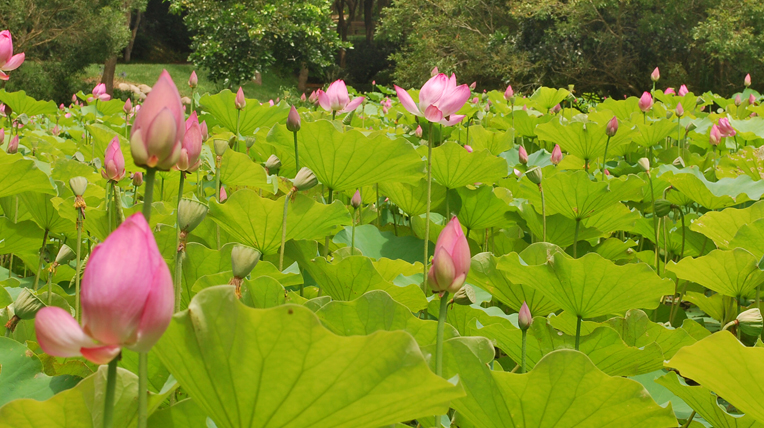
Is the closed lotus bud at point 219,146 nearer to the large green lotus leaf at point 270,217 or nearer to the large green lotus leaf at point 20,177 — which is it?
the large green lotus leaf at point 270,217

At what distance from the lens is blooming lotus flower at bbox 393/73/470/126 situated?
3.15 ft

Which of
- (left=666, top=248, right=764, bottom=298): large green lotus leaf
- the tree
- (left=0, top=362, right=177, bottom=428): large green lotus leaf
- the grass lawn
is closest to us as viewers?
(left=0, top=362, right=177, bottom=428): large green lotus leaf

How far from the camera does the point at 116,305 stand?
0.97ft

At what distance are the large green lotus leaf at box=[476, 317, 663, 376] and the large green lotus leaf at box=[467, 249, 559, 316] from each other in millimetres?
102

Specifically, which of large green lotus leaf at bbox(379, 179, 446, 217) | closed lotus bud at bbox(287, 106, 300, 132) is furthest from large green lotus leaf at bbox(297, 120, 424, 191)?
large green lotus leaf at bbox(379, 179, 446, 217)

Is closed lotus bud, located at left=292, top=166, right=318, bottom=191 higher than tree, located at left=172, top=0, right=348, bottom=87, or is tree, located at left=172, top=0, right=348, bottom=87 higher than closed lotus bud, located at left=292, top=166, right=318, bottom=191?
closed lotus bud, located at left=292, top=166, right=318, bottom=191

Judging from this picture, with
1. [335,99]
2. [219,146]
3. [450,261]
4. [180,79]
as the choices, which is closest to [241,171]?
[219,146]

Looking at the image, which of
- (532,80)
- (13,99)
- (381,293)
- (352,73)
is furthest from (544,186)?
(352,73)

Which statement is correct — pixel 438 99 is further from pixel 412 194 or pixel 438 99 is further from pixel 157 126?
pixel 157 126

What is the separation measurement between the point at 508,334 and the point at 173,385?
447 millimetres

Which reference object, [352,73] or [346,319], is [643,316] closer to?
[346,319]

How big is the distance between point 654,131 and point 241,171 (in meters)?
1.28

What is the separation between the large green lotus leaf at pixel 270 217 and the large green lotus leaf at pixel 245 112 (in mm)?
775

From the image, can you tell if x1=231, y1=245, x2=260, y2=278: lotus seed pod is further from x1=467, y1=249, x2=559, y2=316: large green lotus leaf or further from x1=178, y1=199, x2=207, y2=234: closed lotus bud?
x1=467, y1=249, x2=559, y2=316: large green lotus leaf
